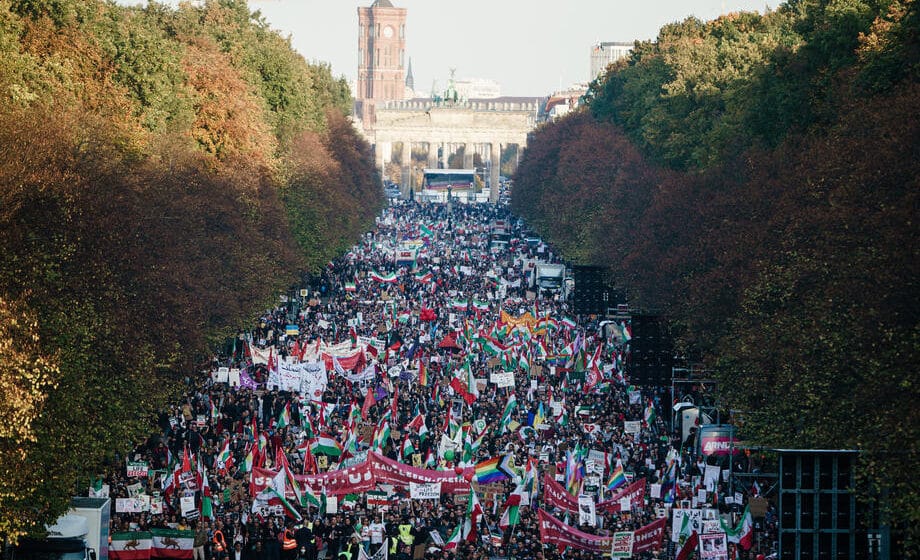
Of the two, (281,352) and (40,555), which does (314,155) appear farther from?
(40,555)

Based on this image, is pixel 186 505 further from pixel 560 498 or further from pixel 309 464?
pixel 560 498

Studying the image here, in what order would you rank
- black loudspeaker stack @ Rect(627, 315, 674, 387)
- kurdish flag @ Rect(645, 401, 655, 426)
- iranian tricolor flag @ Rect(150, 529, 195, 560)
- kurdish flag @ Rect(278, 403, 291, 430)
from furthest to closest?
1. black loudspeaker stack @ Rect(627, 315, 674, 387)
2. kurdish flag @ Rect(645, 401, 655, 426)
3. kurdish flag @ Rect(278, 403, 291, 430)
4. iranian tricolor flag @ Rect(150, 529, 195, 560)

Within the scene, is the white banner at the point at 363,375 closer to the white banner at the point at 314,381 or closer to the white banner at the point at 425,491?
the white banner at the point at 314,381

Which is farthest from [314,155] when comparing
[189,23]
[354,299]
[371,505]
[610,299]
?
[371,505]

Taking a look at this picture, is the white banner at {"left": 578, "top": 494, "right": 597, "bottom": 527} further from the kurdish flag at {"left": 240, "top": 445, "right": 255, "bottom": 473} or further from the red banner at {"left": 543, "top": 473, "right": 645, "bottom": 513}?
the kurdish flag at {"left": 240, "top": 445, "right": 255, "bottom": 473}

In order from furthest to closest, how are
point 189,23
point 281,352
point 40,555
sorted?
point 189,23 < point 281,352 < point 40,555

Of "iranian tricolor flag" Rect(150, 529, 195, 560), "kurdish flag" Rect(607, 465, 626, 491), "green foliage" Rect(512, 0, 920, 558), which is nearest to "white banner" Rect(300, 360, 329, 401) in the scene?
"green foliage" Rect(512, 0, 920, 558)

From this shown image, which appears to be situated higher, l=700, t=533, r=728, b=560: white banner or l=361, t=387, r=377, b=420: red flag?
l=361, t=387, r=377, b=420: red flag
